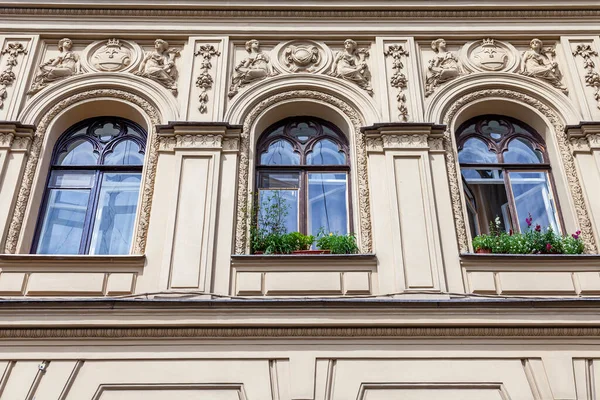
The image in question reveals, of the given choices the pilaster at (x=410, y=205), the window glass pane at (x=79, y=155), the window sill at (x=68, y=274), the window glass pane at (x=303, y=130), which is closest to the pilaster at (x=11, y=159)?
the window glass pane at (x=79, y=155)

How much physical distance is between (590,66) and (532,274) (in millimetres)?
4380

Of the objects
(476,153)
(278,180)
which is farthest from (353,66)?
(476,153)

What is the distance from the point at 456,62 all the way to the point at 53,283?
24.2 feet

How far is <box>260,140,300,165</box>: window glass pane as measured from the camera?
1073cm

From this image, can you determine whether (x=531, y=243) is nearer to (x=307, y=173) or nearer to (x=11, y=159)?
(x=307, y=173)

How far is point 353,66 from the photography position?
36.8 ft

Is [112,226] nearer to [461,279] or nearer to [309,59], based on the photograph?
[309,59]

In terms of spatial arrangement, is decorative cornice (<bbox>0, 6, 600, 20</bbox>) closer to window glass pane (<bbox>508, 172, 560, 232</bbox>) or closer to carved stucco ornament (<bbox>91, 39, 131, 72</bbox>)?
carved stucco ornament (<bbox>91, 39, 131, 72</bbox>)

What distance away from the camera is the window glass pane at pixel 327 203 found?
9992 millimetres

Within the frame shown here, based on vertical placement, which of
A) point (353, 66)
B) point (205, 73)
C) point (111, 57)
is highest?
point (111, 57)

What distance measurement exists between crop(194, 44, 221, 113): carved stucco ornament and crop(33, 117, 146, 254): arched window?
1206 mm

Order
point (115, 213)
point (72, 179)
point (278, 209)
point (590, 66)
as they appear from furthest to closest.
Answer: point (590, 66), point (72, 179), point (115, 213), point (278, 209)

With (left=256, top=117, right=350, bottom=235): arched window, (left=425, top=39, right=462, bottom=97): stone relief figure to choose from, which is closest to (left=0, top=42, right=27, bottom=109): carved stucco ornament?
(left=256, top=117, right=350, bottom=235): arched window

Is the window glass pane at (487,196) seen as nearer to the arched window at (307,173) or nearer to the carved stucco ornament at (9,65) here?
the arched window at (307,173)
